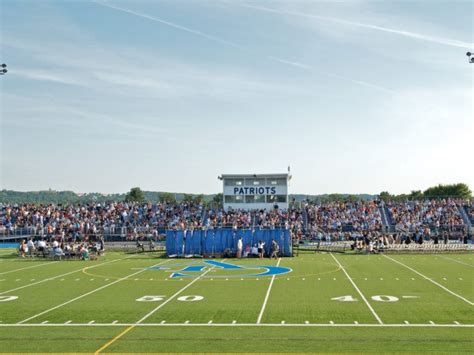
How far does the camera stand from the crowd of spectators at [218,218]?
46562mm

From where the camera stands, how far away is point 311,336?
14.1 meters

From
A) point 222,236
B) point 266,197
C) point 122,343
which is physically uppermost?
point 266,197

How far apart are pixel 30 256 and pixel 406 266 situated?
23513 mm

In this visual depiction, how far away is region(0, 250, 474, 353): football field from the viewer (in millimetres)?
13680

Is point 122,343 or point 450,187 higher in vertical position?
point 450,187

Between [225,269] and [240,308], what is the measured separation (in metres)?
10.9

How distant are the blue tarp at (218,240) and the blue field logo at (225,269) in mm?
3784

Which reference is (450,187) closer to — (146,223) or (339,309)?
(146,223)

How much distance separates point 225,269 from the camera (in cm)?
2873

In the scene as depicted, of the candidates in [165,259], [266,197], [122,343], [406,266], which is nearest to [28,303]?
[122,343]

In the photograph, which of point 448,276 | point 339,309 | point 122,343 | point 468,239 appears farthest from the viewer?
point 468,239

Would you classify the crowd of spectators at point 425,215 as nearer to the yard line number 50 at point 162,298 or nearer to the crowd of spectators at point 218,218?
the crowd of spectators at point 218,218

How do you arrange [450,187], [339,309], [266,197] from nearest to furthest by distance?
[339,309] < [266,197] < [450,187]

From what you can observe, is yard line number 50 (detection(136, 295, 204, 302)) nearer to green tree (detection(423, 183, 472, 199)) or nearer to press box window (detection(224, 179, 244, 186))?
press box window (detection(224, 179, 244, 186))
